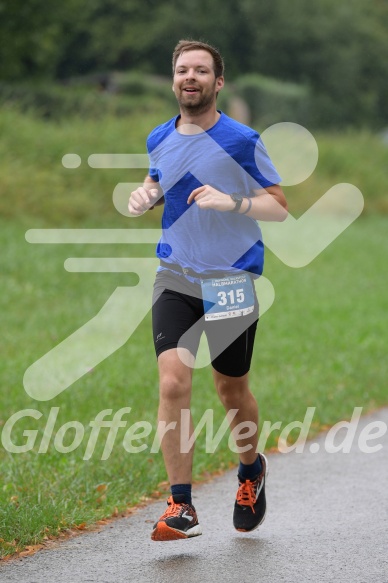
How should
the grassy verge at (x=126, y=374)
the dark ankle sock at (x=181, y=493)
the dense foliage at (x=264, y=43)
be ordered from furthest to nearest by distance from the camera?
1. the dense foliage at (x=264, y=43)
2. the grassy verge at (x=126, y=374)
3. the dark ankle sock at (x=181, y=493)

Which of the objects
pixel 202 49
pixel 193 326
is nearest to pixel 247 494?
→ pixel 193 326

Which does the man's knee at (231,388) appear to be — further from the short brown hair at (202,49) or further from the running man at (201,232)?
the short brown hair at (202,49)

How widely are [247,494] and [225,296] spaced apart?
103cm

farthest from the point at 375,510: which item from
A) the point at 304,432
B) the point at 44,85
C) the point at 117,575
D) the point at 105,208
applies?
the point at 44,85

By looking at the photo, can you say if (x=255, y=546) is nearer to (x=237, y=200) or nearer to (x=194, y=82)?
(x=237, y=200)

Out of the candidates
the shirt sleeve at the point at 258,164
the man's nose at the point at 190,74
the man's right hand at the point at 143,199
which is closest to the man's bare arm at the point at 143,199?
the man's right hand at the point at 143,199

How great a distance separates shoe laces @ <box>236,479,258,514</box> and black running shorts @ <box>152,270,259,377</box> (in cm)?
60

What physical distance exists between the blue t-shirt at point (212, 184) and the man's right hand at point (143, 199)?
0.06 m

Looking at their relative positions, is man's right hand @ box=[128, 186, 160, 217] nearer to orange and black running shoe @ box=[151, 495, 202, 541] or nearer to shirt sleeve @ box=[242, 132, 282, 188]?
shirt sleeve @ box=[242, 132, 282, 188]

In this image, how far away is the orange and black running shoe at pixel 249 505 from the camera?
18.1ft

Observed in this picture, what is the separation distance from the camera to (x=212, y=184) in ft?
17.1

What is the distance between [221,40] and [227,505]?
→ 193ft

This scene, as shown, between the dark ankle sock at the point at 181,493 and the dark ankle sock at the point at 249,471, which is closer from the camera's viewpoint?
the dark ankle sock at the point at 181,493

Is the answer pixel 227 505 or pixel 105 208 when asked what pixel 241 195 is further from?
pixel 105 208
